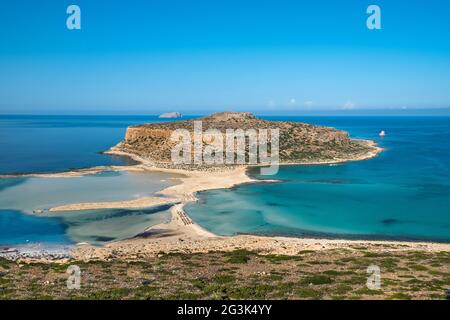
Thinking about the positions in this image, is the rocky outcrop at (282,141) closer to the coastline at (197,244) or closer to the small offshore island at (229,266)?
the small offshore island at (229,266)

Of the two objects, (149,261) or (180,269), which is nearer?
(180,269)

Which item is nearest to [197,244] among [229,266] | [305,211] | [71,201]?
[229,266]

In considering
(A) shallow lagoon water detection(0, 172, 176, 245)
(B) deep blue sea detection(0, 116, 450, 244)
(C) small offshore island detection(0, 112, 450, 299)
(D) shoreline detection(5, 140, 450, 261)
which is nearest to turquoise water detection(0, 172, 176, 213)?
(A) shallow lagoon water detection(0, 172, 176, 245)

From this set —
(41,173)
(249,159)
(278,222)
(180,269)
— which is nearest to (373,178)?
(249,159)

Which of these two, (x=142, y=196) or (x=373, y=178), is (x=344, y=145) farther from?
(x=142, y=196)

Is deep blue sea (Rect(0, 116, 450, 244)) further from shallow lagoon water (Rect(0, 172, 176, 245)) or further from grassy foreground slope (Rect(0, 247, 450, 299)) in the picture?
grassy foreground slope (Rect(0, 247, 450, 299))

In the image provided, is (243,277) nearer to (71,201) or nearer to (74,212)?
(74,212)
